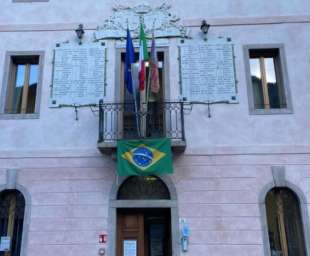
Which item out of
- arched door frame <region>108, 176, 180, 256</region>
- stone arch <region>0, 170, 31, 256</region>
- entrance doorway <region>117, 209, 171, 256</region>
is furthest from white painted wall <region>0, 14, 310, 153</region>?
entrance doorway <region>117, 209, 171, 256</region>

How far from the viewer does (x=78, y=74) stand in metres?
9.09

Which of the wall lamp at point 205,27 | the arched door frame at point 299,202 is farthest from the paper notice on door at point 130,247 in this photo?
the wall lamp at point 205,27

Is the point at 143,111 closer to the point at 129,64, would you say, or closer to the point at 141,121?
the point at 141,121

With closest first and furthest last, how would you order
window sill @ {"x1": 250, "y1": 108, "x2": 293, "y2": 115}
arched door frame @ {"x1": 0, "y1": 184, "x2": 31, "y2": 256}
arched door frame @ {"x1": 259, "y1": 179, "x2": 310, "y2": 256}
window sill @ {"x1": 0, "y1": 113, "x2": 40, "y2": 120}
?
1. arched door frame @ {"x1": 259, "y1": 179, "x2": 310, "y2": 256}
2. arched door frame @ {"x1": 0, "y1": 184, "x2": 31, "y2": 256}
3. window sill @ {"x1": 250, "y1": 108, "x2": 293, "y2": 115}
4. window sill @ {"x1": 0, "y1": 113, "x2": 40, "y2": 120}

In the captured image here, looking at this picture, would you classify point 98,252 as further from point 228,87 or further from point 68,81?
point 228,87

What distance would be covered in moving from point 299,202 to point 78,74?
5864mm

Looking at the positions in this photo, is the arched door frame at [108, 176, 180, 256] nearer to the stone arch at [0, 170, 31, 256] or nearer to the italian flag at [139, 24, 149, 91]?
the stone arch at [0, 170, 31, 256]

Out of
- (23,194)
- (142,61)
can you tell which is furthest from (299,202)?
(23,194)

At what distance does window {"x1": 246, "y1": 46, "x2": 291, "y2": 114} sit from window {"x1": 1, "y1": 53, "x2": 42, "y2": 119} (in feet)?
17.1

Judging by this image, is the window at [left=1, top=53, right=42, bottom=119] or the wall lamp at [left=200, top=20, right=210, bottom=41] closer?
the window at [left=1, top=53, right=42, bottom=119]

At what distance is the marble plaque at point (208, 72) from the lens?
876cm

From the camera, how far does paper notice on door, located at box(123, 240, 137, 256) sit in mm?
7898

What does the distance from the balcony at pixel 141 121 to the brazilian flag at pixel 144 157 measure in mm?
273

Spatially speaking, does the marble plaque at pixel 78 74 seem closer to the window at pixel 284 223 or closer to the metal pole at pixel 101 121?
the metal pole at pixel 101 121
